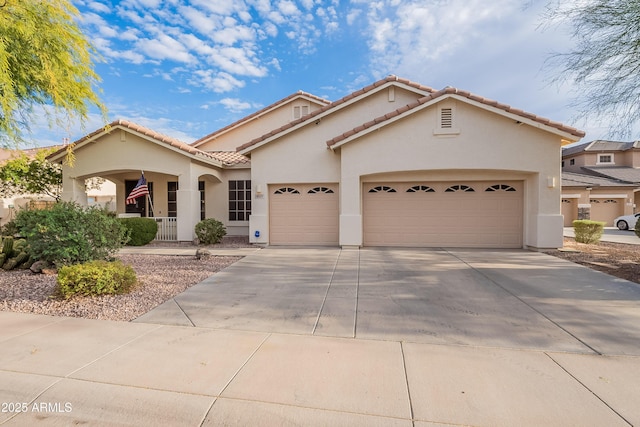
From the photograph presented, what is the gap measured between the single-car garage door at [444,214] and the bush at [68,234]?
791 cm

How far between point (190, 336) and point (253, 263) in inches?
182

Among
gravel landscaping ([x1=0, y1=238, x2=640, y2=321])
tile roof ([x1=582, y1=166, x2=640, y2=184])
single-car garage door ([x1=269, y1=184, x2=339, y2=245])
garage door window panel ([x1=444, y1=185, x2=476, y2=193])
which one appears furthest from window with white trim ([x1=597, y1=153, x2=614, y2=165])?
single-car garage door ([x1=269, y1=184, x2=339, y2=245])

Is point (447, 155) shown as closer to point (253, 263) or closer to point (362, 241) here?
point (362, 241)

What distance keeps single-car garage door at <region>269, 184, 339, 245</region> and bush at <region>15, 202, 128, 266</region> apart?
5.79m

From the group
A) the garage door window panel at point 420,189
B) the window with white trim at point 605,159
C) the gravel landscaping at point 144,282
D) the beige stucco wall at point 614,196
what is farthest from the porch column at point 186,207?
the window with white trim at point 605,159

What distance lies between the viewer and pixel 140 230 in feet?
38.6

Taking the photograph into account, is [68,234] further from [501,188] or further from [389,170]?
[501,188]

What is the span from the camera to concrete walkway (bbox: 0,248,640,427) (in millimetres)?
2535

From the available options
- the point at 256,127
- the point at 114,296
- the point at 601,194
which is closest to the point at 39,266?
the point at 114,296

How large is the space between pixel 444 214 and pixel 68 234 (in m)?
10.7

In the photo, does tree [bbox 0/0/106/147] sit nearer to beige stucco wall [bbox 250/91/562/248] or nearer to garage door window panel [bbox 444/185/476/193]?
beige stucco wall [bbox 250/91/562/248]

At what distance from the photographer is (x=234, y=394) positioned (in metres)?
2.75

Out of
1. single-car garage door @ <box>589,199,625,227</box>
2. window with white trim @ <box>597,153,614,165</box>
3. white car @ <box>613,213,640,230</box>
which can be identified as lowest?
white car @ <box>613,213,640,230</box>

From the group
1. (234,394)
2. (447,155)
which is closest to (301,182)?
(447,155)
